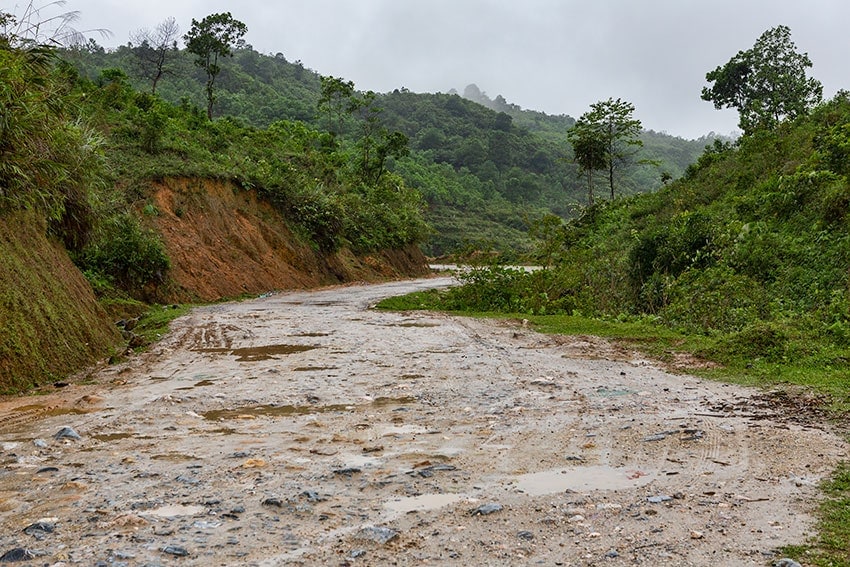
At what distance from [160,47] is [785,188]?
40.7 m

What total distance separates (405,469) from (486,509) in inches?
38.4

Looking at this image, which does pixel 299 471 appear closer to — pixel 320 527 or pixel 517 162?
pixel 320 527

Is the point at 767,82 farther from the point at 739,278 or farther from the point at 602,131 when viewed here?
the point at 739,278

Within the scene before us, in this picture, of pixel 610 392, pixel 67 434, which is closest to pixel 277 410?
pixel 67 434

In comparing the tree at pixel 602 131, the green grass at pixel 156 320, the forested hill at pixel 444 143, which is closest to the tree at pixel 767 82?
the tree at pixel 602 131

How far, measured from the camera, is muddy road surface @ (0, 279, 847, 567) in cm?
356

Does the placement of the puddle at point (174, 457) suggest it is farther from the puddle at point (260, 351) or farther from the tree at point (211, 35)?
the tree at point (211, 35)

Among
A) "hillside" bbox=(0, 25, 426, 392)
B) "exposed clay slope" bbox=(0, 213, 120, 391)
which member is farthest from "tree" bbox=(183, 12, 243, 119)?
"exposed clay slope" bbox=(0, 213, 120, 391)

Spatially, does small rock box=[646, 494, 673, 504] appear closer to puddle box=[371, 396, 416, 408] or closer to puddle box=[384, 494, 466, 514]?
puddle box=[384, 494, 466, 514]

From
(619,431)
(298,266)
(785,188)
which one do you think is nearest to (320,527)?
(619,431)

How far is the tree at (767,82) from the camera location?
37.7 meters

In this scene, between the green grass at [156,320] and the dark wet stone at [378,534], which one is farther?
the green grass at [156,320]

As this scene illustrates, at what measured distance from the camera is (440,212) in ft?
256

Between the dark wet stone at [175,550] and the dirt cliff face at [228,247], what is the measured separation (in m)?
18.8
